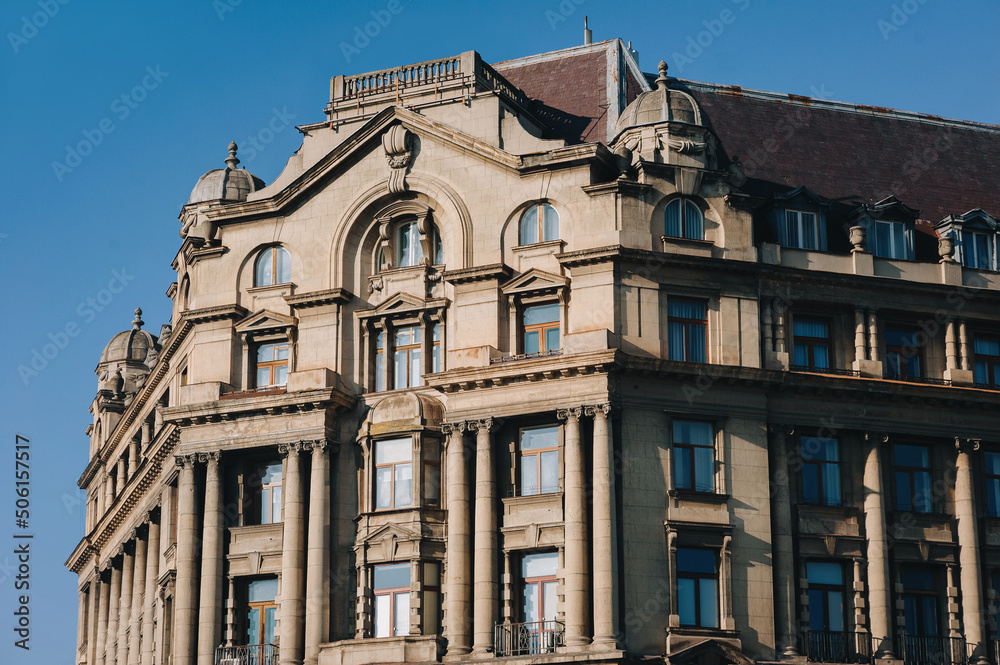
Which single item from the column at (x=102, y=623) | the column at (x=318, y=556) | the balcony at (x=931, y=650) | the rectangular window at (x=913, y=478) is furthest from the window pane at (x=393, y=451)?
the column at (x=102, y=623)

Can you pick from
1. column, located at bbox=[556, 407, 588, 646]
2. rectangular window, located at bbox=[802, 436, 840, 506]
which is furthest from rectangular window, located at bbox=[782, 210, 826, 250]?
column, located at bbox=[556, 407, 588, 646]

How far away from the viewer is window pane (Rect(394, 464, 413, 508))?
5922 centimetres

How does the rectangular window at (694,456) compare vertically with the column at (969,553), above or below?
above

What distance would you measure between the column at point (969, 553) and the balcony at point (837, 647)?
144 inches

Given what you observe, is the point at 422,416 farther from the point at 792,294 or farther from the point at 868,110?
the point at 868,110

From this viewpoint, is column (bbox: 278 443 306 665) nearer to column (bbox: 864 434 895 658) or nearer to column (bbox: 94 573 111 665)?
column (bbox: 864 434 895 658)

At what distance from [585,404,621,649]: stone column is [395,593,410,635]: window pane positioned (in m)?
6.66

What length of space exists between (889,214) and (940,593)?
13314 mm

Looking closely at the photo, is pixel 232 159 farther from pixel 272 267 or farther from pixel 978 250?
pixel 978 250

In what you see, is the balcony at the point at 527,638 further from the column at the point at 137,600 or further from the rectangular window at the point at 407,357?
the column at the point at 137,600

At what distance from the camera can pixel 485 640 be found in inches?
2201

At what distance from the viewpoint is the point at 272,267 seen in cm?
6391

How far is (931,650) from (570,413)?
13930 mm

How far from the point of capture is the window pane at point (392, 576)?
58344 mm
